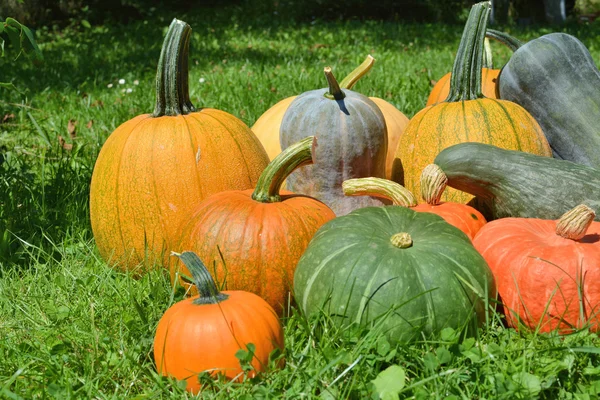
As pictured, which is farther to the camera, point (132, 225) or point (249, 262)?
point (132, 225)

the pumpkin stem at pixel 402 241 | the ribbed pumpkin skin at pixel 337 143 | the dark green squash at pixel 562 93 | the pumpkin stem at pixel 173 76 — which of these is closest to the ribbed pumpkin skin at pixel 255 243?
the pumpkin stem at pixel 402 241

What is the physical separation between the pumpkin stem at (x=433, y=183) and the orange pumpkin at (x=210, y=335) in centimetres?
105

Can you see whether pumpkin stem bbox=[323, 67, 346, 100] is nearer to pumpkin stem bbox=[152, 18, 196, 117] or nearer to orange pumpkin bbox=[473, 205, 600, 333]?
pumpkin stem bbox=[152, 18, 196, 117]

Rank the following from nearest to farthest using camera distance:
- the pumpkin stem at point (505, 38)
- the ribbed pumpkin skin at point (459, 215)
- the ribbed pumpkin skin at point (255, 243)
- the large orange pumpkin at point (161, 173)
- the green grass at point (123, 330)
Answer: the green grass at point (123, 330), the ribbed pumpkin skin at point (255, 243), the ribbed pumpkin skin at point (459, 215), the large orange pumpkin at point (161, 173), the pumpkin stem at point (505, 38)

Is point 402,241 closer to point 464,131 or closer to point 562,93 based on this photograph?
point 464,131

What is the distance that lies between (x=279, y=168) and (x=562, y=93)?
1.80 metres

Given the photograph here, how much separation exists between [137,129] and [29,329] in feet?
3.48

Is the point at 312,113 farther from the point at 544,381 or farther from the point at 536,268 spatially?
the point at 544,381

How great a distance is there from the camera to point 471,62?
142 inches

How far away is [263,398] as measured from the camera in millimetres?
2070

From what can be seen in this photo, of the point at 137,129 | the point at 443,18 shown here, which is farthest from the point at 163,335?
the point at 443,18

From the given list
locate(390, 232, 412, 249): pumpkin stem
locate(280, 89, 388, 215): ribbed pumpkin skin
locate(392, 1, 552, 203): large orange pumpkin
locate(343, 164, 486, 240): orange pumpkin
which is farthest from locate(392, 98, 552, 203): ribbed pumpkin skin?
locate(390, 232, 412, 249): pumpkin stem

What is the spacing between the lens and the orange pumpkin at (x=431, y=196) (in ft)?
9.86

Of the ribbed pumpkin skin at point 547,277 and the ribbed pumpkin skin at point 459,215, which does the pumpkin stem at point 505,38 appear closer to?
the ribbed pumpkin skin at point 459,215
